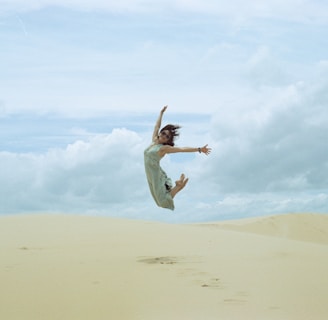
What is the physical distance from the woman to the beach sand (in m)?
0.79

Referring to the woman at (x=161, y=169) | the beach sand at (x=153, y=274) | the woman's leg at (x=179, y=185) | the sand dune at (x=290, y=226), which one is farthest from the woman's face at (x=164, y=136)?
the sand dune at (x=290, y=226)

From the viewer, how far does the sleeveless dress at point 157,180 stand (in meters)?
8.23

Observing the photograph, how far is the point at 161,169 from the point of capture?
336 inches

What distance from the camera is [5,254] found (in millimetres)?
8328

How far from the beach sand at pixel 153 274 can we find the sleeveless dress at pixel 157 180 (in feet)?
2.40

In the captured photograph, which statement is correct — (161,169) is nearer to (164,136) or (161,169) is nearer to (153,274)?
(164,136)

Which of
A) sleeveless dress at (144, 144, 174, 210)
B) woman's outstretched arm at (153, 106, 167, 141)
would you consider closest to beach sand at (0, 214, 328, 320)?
sleeveless dress at (144, 144, 174, 210)

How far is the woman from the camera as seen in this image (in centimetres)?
820

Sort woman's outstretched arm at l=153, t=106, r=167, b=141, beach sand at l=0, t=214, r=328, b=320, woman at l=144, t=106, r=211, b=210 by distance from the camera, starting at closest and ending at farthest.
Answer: beach sand at l=0, t=214, r=328, b=320, woman at l=144, t=106, r=211, b=210, woman's outstretched arm at l=153, t=106, r=167, b=141

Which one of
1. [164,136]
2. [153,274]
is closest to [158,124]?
[164,136]

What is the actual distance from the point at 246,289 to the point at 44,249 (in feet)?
11.3

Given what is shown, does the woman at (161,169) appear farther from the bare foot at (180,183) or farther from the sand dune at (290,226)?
the sand dune at (290,226)

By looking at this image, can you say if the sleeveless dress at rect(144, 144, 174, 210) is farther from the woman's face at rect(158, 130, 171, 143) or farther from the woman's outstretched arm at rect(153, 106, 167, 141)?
the woman's outstretched arm at rect(153, 106, 167, 141)

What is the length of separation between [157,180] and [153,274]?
1678mm
